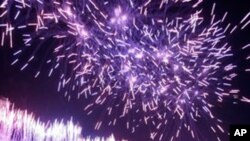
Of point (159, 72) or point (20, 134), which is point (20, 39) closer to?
point (20, 134)

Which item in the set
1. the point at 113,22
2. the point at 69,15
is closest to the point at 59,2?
the point at 69,15

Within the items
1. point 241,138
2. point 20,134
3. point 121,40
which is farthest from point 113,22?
point 241,138

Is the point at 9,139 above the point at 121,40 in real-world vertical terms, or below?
below

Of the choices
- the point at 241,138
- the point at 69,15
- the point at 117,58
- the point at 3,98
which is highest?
the point at 69,15

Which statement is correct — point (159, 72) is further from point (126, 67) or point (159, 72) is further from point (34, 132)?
point (34, 132)

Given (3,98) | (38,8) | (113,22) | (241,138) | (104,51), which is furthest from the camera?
(3,98)

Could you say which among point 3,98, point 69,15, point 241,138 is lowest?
point 241,138

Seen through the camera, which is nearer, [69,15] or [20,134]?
[69,15]

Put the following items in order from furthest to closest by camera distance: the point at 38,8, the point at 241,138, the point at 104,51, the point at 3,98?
the point at 3,98 < the point at 104,51 < the point at 38,8 < the point at 241,138

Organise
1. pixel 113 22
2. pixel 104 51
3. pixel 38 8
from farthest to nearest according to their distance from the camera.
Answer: pixel 104 51, pixel 113 22, pixel 38 8
